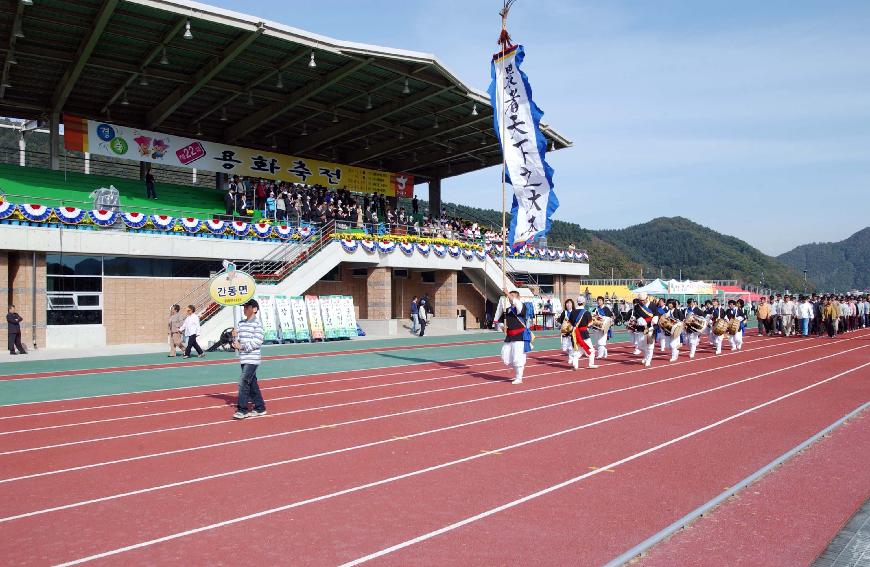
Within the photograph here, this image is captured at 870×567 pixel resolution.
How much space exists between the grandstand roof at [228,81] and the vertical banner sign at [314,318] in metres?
9.03

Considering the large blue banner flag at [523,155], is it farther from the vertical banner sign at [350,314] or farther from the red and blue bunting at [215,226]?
the red and blue bunting at [215,226]

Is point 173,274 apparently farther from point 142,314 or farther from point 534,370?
point 534,370

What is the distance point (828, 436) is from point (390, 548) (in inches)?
255

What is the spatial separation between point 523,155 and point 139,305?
1767cm

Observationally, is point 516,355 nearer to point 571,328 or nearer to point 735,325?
point 571,328

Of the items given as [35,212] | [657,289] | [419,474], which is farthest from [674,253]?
[419,474]

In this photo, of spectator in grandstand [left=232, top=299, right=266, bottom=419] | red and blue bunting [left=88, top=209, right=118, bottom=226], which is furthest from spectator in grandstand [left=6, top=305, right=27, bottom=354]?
spectator in grandstand [left=232, top=299, right=266, bottom=419]

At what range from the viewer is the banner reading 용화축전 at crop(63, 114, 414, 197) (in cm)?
3019

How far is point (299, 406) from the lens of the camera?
11828mm

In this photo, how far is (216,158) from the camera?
3419 cm

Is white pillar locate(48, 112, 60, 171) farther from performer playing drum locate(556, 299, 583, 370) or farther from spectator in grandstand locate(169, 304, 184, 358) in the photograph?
performer playing drum locate(556, 299, 583, 370)

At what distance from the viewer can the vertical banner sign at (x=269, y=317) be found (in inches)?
1019

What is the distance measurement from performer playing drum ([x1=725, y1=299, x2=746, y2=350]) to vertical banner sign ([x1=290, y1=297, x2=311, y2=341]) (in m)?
15.4

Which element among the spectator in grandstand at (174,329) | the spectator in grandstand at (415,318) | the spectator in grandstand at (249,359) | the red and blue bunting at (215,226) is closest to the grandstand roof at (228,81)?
the red and blue bunting at (215,226)
